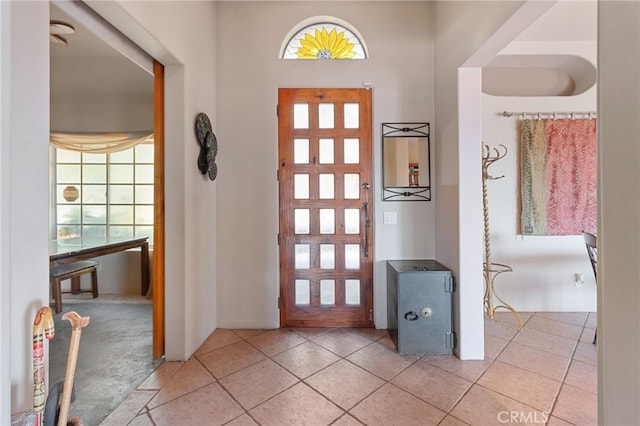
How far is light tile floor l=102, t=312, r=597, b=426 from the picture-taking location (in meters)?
1.59

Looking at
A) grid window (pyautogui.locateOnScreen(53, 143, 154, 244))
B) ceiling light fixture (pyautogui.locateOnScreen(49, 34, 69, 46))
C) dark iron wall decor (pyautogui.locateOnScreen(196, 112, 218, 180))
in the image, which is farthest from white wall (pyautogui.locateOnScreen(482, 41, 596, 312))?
grid window (pyautogui.locateOnScreen(53, 143, 154, 244))

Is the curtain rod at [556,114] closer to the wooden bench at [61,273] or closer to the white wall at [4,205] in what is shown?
the white wall at [4,205]

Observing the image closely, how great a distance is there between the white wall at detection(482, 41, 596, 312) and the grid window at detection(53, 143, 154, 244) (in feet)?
14.8

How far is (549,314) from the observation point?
9.90 feet

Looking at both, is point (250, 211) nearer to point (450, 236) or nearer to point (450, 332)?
point (450, 236)

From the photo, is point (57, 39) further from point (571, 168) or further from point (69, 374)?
point (571, 168)

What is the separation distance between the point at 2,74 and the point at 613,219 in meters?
2.04

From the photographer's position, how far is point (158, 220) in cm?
217

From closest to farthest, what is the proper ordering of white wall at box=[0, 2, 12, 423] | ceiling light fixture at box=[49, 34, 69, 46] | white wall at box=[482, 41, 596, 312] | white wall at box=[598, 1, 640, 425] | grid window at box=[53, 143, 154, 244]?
white wall at box=[0, 2, 12, 423] < white wall at box=[598, 1, 640, 425] < ceiling light fixture at box=[49, 34, 69, 46] < white wall at box=[482, 41, 596, 312] < grid window at box=[53, 143, 154, 244]

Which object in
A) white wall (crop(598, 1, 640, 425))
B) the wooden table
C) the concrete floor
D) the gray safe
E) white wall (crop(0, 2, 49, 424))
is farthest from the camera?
the wooden table

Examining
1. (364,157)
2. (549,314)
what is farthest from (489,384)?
A: (364,157)

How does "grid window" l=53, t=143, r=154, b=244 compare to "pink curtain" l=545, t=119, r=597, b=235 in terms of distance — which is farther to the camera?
"grid window" l=53, t=143, r=154, b=244

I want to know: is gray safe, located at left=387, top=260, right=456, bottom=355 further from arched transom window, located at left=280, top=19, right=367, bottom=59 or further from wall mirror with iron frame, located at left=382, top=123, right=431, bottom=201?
arched transom window, located at left=280, top=19, right=367, bottom=59

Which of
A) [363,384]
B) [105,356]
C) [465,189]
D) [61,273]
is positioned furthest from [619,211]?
[61,273]
